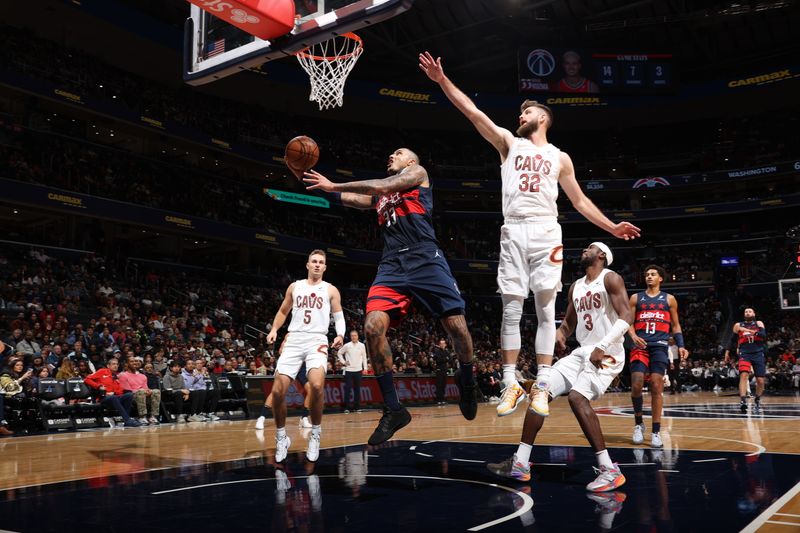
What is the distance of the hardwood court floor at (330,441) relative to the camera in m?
6.44

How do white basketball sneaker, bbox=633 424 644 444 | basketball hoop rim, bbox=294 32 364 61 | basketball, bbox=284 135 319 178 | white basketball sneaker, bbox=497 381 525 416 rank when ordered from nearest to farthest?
white basketball sneaker, bbox=497 381 525 416
basketball, bbox=284 135 319 178
white basketball sneaker, bbox=633 424 644 444
basketball hoop rim, bbox=294 32 364 61

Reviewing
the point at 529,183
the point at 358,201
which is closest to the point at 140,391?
the point at 358,201

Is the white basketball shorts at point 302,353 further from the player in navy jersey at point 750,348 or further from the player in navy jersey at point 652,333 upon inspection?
the player in navy jersey at point 750,348

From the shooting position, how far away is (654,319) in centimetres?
858

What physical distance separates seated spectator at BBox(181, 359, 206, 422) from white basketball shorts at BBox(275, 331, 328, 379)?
26.8 feet

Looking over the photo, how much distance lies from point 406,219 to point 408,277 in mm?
525

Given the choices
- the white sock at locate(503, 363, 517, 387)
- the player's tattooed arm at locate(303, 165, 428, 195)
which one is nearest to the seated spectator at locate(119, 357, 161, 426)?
the player's tattooed arm at locate(303, 165, 428, 195)

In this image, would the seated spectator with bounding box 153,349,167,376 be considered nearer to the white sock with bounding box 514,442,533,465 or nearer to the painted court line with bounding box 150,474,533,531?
the painted court line with bounding box 150,474,533,531

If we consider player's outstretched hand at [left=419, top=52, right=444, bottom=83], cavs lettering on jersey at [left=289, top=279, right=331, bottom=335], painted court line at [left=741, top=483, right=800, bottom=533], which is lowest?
painted court line at [left=741, top=483, right=800, bottom=533]

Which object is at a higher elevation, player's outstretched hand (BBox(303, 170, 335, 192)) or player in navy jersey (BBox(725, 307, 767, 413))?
player's outstretched hand (BBox(303, 170, 335, 192))

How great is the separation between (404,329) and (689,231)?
22918 millimetres

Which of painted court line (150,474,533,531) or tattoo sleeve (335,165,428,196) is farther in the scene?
tattoo sleeve (335,165,428,196)

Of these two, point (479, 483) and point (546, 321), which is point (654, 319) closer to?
point (546, 321)

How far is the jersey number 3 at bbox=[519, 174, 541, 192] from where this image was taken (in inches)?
218
